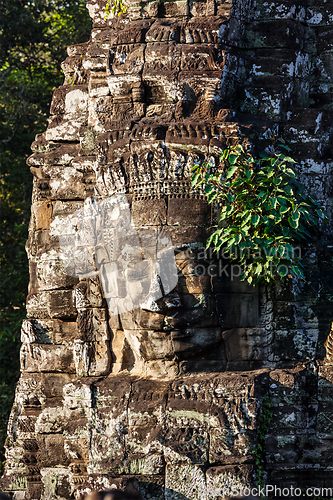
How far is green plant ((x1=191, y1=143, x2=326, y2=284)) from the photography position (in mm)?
6176

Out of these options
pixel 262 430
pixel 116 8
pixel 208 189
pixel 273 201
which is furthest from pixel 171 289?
pixel 116 8

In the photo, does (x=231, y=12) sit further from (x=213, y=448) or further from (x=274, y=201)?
(x=213, y=448)

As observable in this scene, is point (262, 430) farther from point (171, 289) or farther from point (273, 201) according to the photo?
point (273, 201)

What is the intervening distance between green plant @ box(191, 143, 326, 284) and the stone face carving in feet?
0.63

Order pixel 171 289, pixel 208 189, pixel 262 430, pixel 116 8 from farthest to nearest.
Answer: pixel 116 8 < pixel 171 289 < pixel 208 189 < pixel 262 430

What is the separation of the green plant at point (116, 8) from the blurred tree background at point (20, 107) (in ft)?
11.4

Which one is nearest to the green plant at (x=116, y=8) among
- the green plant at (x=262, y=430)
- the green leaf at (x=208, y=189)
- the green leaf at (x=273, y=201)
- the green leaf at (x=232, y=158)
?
the green leaf at (x=232, y=158)

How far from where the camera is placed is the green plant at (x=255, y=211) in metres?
6.18

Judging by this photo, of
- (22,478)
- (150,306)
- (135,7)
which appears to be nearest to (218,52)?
(135,7)

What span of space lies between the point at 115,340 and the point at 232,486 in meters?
2.00

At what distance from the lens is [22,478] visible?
7594 mm

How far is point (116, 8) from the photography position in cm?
732

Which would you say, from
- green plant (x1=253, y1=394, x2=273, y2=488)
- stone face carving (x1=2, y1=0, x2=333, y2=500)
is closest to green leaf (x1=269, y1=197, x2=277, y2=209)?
stone face carving (x1=2, y1=0, x2=333, y2=500)

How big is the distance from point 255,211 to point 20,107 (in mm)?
5637
